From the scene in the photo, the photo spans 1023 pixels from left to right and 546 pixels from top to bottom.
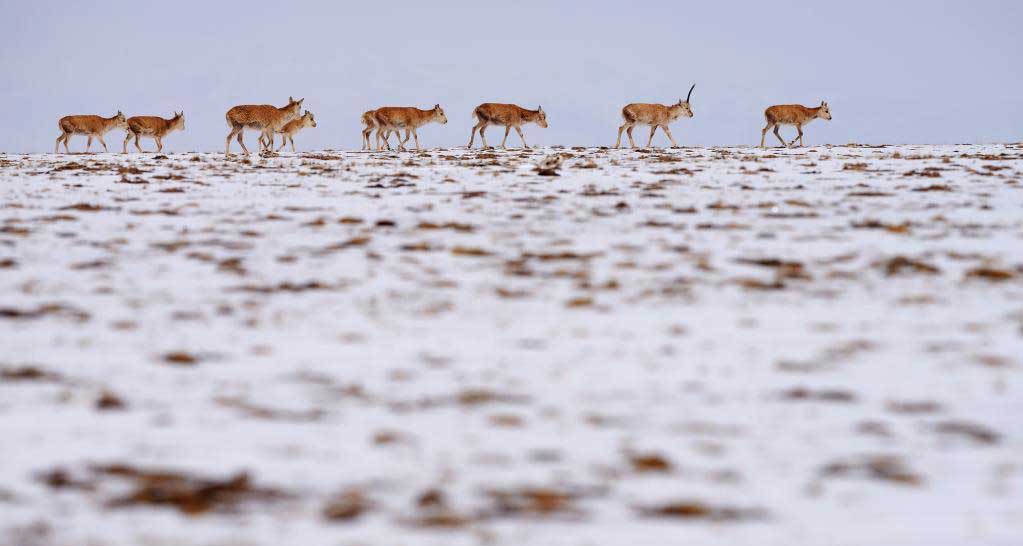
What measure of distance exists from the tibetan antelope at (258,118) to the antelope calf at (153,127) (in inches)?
200

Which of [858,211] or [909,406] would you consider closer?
[909,406]

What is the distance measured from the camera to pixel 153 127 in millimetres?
30594

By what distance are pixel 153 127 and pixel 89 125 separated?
1.89 meters

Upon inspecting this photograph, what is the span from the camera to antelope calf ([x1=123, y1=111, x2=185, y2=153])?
98.4 feet

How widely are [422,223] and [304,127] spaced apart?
21.0m

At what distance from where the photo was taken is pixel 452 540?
9.91 feet

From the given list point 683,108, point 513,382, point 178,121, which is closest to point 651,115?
point 683,108

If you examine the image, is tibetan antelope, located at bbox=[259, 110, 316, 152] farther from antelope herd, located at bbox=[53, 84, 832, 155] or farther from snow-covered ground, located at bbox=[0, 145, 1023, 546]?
snow-covered ground, located at bbox=[0, 145, 1023, 546]

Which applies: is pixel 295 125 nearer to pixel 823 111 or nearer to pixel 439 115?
pixel 439 115

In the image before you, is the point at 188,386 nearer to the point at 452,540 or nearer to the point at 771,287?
the point at 452,540

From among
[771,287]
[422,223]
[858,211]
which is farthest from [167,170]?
[771,287]

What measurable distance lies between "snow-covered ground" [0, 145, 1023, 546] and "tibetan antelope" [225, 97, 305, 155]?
16.3 meters

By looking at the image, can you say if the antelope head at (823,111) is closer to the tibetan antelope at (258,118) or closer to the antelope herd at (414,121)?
the antelope herd at (414,121)

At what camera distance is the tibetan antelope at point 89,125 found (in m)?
30.2
